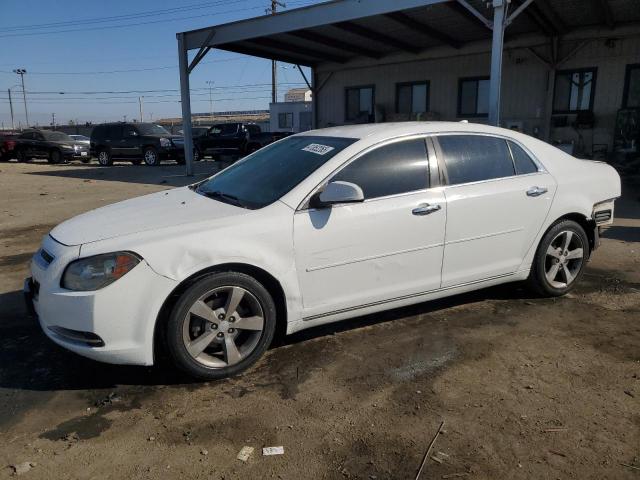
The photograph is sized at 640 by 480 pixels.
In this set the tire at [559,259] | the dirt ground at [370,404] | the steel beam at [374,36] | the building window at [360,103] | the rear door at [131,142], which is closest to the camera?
the dirt ground at [370,404]

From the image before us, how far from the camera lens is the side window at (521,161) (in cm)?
429

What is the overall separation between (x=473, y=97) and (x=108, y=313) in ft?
50.3

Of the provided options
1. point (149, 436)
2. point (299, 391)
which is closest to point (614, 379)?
point (299, 391)

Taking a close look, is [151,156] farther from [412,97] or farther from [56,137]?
[412,97]

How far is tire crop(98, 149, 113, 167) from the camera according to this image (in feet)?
71.8

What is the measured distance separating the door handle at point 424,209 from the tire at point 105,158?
20837 millimetres

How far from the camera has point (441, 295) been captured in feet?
13.1

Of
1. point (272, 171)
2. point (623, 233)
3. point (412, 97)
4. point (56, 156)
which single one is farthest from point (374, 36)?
point (56, 156)

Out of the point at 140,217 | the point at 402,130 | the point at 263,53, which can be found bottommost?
the point at 140,217

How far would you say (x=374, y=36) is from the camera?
48.6 feet

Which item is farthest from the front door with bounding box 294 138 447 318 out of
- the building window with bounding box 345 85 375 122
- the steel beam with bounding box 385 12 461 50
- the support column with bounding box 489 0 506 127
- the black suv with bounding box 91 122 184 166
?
the black suv with bounding box 91 122 184 166

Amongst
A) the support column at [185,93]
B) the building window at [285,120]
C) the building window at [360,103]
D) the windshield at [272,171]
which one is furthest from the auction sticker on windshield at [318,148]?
the building window at [285,120]

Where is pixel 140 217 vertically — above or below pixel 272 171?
below

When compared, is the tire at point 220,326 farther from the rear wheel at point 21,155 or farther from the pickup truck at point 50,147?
the rear wheel at point 21,155
